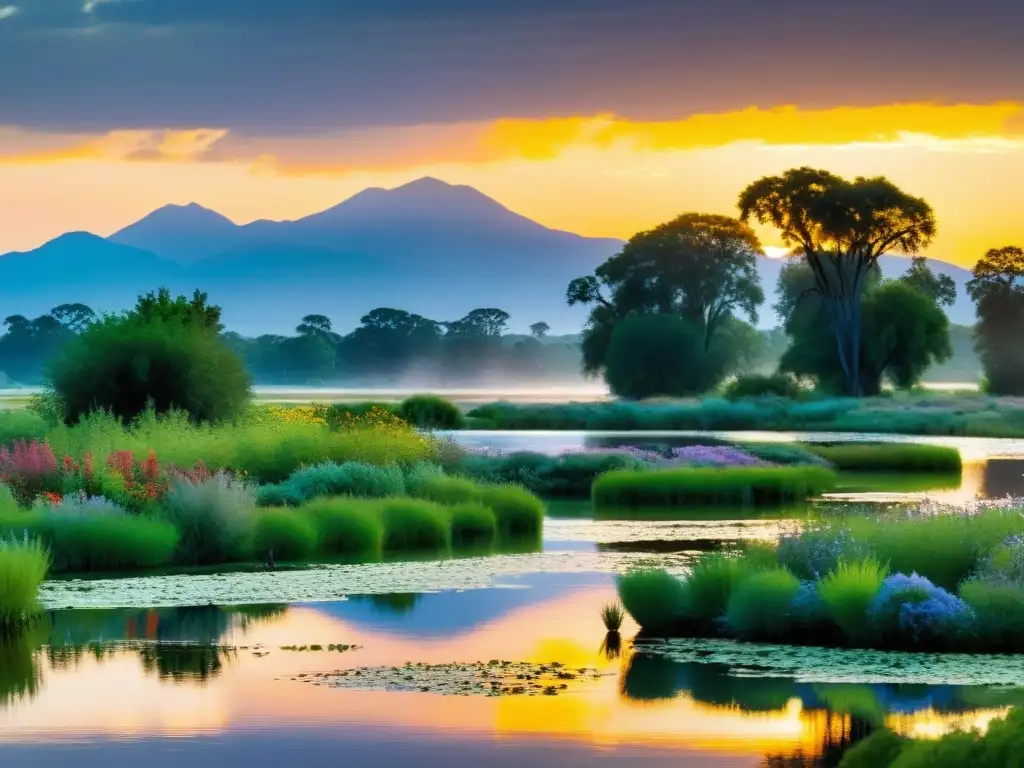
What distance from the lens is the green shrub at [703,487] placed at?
44000 millimetres

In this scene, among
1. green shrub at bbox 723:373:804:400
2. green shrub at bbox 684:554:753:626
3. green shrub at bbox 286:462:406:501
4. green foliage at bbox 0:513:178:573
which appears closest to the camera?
green shrub at bbox 684:554:753:626

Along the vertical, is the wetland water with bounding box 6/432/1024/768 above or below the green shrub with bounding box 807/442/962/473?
below

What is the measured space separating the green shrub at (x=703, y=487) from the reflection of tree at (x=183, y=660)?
78.9 ft

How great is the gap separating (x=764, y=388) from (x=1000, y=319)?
22.4m

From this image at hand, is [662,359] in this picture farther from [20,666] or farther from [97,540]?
[20,666]

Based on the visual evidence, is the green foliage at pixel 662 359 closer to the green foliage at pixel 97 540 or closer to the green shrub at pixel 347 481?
the green shrub at pixel 347 481

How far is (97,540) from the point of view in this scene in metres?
27.5

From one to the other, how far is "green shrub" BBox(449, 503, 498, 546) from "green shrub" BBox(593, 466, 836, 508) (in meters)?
9.70

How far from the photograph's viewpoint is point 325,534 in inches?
1201

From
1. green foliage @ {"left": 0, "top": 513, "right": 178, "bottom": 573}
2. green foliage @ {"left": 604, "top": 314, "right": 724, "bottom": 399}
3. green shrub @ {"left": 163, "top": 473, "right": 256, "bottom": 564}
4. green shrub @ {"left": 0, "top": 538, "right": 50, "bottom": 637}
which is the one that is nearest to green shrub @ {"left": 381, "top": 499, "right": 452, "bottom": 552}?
green shrub @ {"left": 163, "top": 473, "right": 256, "bottom": 564}

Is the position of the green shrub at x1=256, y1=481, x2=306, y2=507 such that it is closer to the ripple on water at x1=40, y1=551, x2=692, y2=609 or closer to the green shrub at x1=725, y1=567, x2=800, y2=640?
the ripple on water at x1=40, y1=551, x2=692, y2=609

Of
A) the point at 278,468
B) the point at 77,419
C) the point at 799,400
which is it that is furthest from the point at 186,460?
the point at 799,400

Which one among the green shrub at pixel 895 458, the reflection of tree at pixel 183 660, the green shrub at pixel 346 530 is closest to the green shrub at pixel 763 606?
the reflection of tree at pixel 183 660

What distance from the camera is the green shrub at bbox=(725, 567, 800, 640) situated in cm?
1994
